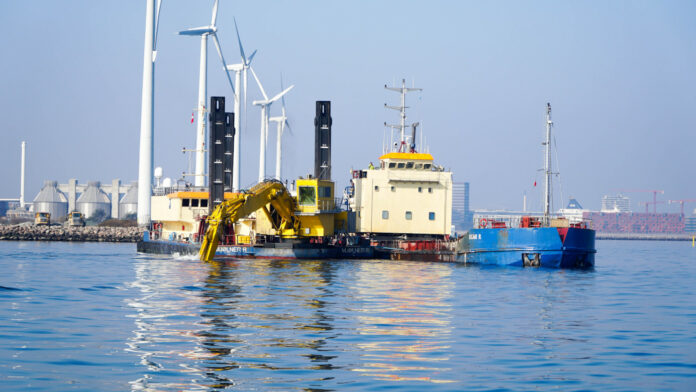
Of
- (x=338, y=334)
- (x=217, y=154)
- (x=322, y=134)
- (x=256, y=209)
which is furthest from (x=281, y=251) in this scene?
(x=338, y=334)

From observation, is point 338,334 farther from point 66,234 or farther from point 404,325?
point 66,234

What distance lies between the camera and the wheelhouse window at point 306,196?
71312 millimetres

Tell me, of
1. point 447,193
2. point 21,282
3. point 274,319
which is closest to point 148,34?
point 447,193

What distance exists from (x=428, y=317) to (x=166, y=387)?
14587 mm

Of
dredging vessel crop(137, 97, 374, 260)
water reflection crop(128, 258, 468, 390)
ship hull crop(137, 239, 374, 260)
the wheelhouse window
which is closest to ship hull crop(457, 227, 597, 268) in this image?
water reflection crop(128, 258, 468, 390)

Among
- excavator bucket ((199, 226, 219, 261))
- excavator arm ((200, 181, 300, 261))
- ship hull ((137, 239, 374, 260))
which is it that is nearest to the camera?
excavator bucket ((199, 226, 219, 261))

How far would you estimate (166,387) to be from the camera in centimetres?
1805

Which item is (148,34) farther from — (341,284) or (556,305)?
(556,305)

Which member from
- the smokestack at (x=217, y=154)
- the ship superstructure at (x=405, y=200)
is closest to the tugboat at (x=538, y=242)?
the ship superstructure at (x=405, y=200)

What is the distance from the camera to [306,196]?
7150 cm

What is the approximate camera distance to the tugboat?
192 ft

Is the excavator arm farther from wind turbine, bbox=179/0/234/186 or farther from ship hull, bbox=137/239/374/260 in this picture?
wind turbine, bbox=179/0/234/186

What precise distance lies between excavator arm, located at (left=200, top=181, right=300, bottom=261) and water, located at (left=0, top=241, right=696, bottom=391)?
1521 cm

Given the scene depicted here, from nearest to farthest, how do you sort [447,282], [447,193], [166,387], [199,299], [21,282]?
[166,387] < [199,299] < [21,282] < [447,282] < [447,193]
